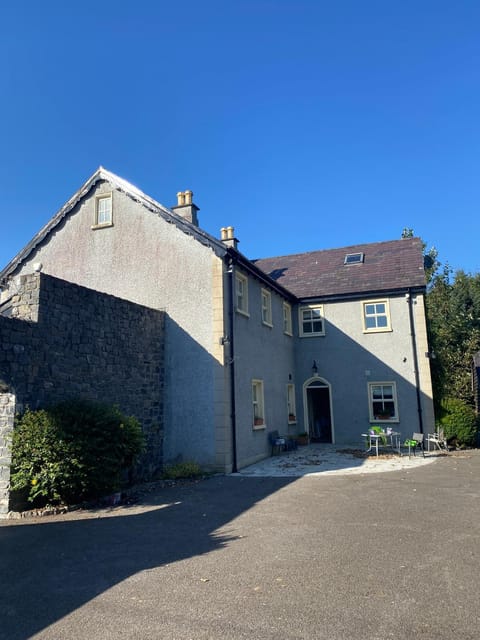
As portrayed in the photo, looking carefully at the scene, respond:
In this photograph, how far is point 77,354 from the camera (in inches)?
427

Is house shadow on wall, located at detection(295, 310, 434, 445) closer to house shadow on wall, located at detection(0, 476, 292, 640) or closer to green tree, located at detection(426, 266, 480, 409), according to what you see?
green tree, located at detection(426, 266, 480, 409)

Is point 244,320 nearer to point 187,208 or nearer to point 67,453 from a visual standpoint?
point 187,208

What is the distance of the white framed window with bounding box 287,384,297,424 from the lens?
1936 centimetres

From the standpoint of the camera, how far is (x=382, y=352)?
19.4 meters

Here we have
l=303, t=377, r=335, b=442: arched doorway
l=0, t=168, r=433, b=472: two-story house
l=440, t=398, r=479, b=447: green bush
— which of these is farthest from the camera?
l=303, t=377, r=335, b=442: arched doorway

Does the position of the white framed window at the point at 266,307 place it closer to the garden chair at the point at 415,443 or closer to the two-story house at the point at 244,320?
the two-story house at the point at 244,320

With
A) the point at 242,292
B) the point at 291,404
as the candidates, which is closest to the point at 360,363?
the point at 291,404

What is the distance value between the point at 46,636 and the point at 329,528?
4.53m

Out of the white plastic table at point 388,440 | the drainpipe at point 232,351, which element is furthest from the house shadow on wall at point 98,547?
the white plastic table at point 388,440

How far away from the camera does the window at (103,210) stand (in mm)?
15461

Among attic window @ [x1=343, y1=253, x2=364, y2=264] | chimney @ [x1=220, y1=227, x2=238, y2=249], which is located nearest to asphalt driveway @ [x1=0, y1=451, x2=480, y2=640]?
chimney @ [x1=220, y1=227, x2=238, y2=249]

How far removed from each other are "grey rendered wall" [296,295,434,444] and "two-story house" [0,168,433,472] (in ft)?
0.14

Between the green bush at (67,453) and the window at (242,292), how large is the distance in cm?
625

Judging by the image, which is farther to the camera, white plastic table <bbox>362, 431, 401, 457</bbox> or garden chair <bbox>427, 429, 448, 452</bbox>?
white plastic table <bbox>362, 431, 401, 457</bbox>
